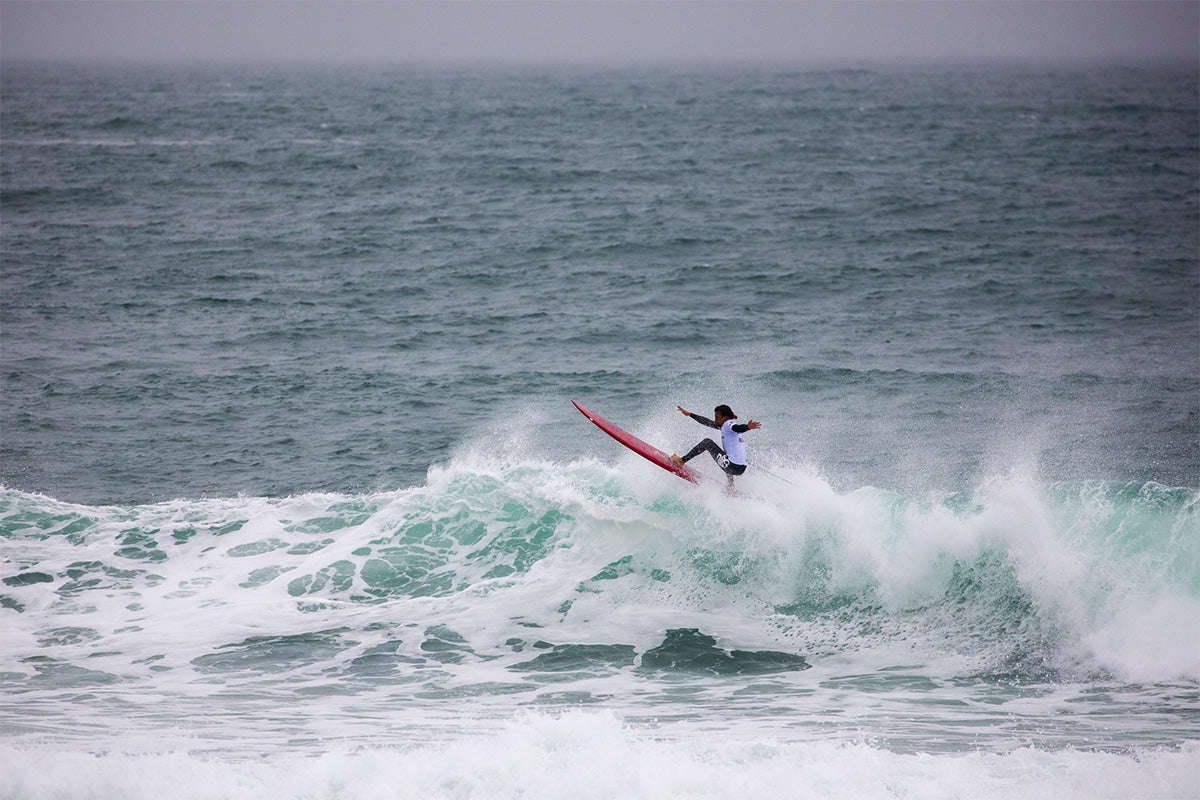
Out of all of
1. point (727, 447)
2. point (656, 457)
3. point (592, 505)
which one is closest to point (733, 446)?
point (727, 447)

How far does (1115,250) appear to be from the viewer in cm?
3706

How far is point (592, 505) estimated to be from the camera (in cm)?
1756

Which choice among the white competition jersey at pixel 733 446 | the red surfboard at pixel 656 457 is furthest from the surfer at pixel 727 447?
the red surfboard at pixel 656 457

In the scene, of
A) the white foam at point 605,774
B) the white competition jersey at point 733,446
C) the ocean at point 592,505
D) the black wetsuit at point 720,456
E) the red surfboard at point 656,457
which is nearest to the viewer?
the white foam at point 605,774

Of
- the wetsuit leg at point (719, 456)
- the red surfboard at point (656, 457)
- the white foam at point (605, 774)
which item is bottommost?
the white foam at point (605, 774)

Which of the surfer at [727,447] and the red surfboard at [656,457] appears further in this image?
the red surfboard at [656,457]

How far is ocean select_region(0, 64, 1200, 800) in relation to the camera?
1173 centimetres

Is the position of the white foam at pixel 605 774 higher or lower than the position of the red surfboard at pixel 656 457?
lower

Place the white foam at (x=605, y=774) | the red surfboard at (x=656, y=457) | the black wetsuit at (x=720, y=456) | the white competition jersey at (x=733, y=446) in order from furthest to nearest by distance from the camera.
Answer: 1. the red surfboard at (x=656, y=457)
2. the black wetsuit at (x=720, y=456)
3. the white competition jersey at (x=733, y=446)
4. the white foam at (x=605, y=774)

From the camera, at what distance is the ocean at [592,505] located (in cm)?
1173

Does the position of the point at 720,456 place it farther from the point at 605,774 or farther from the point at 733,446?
the point at 605,774

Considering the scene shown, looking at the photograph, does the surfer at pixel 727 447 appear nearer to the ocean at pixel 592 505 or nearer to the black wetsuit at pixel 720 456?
the black wetsuit at pixel 720 456

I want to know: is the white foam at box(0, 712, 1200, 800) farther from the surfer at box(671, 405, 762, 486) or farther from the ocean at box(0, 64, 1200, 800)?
the surfer at box(671, 405, 762, 486)

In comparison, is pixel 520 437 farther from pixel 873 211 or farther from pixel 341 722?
pixel 873 211
